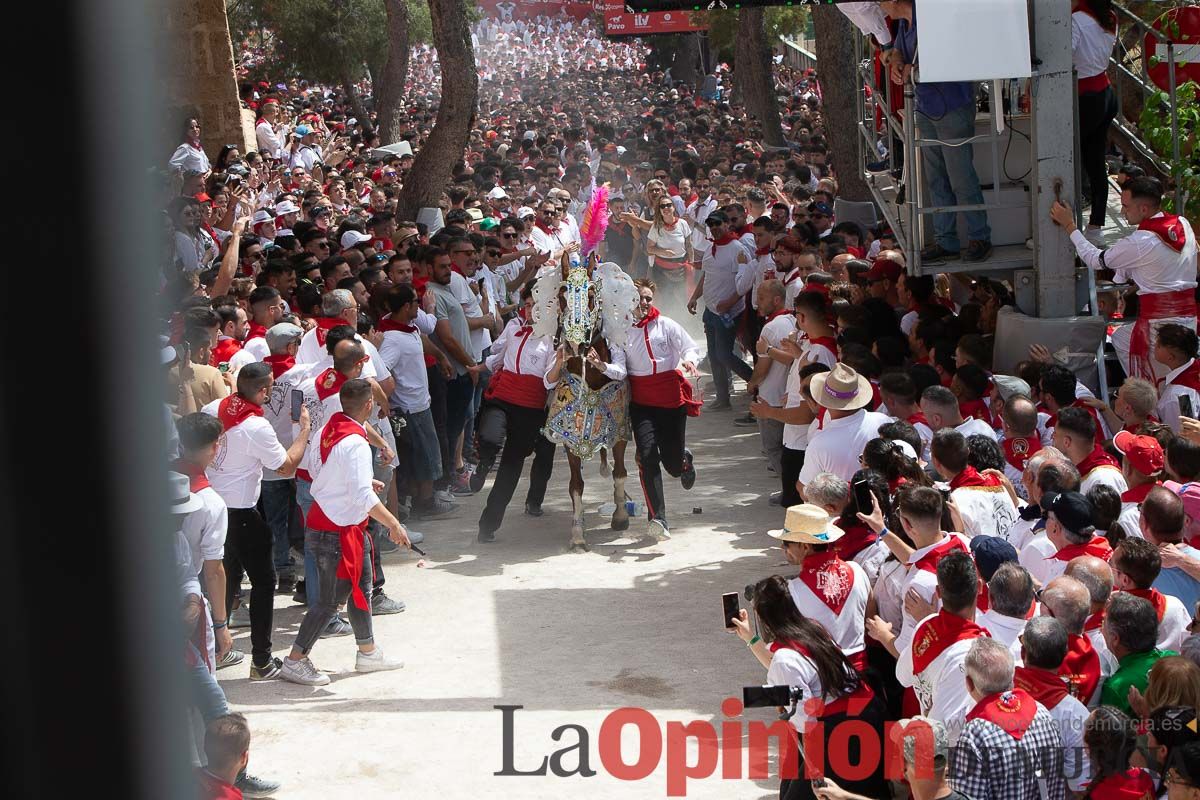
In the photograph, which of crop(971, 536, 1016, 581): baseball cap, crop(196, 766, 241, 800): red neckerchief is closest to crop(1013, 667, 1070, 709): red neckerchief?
crop(971, 536, 1016, 581): baseball cap

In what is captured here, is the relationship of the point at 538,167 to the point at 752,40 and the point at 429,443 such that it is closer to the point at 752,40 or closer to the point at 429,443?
the point at 752,40

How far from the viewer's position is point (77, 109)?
4.17 ft

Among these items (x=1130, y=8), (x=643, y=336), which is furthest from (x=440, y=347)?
(x=1130, y=8)

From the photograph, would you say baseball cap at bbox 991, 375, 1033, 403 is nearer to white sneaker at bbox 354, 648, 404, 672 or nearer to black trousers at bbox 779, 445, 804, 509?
black trousers at bbox 779, 445, 804, 509

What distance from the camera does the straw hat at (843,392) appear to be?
6.92 m

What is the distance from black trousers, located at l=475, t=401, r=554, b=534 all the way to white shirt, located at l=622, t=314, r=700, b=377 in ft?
2.39

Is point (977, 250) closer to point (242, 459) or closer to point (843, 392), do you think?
point (843, 392)

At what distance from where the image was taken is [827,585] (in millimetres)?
5082

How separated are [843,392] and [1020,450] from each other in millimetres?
891

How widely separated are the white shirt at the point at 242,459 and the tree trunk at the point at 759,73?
19033mm

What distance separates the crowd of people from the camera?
4262mm

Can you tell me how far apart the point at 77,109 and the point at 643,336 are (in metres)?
7.71

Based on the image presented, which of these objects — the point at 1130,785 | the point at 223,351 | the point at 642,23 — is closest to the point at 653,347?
the point at 223,351

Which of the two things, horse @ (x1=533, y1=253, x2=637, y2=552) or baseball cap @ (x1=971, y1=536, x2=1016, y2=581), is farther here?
horse @ (x1=533, y1=253, x2=637, y2=552)
